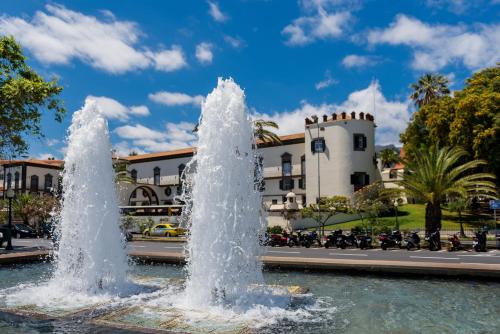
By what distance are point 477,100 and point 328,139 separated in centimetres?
1544

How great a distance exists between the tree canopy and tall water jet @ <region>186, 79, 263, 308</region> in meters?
26.8

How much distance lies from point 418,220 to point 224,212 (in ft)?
118

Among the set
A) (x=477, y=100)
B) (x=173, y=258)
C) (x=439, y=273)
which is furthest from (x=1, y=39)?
(x=477, y=100)

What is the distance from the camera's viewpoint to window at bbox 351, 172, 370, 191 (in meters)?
47.1

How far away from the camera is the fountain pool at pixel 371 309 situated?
733cm

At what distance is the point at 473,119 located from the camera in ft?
125

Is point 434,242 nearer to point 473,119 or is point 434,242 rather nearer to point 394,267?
point 394,267

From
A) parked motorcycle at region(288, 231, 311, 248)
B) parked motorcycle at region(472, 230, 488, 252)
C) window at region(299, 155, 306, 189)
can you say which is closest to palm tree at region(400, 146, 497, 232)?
parked motorcycle at region(472, 230, 488, 252)

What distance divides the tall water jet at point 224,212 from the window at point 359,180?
3971cm

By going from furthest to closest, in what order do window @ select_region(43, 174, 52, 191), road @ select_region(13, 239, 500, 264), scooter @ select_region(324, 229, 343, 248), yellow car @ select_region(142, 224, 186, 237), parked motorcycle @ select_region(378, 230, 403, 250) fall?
window @ select_region(43, 174, 52, 191) < yellow car @ select_region(142, 224, 186, 237) < scooter @ select_region(324, 229, 343, 248) < parked motorcycle @ select_region(378, 230, 403, 250) < road @ select_region(13, 239, 500, 264)

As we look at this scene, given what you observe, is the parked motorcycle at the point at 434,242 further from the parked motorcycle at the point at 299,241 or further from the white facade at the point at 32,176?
the white facade at the point at 32,176

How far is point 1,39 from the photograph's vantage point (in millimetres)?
23547

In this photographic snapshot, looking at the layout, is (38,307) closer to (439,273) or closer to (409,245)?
(439,273)

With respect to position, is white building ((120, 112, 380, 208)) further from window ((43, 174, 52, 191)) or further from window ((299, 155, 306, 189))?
window ((43, 174, 52, 191))
